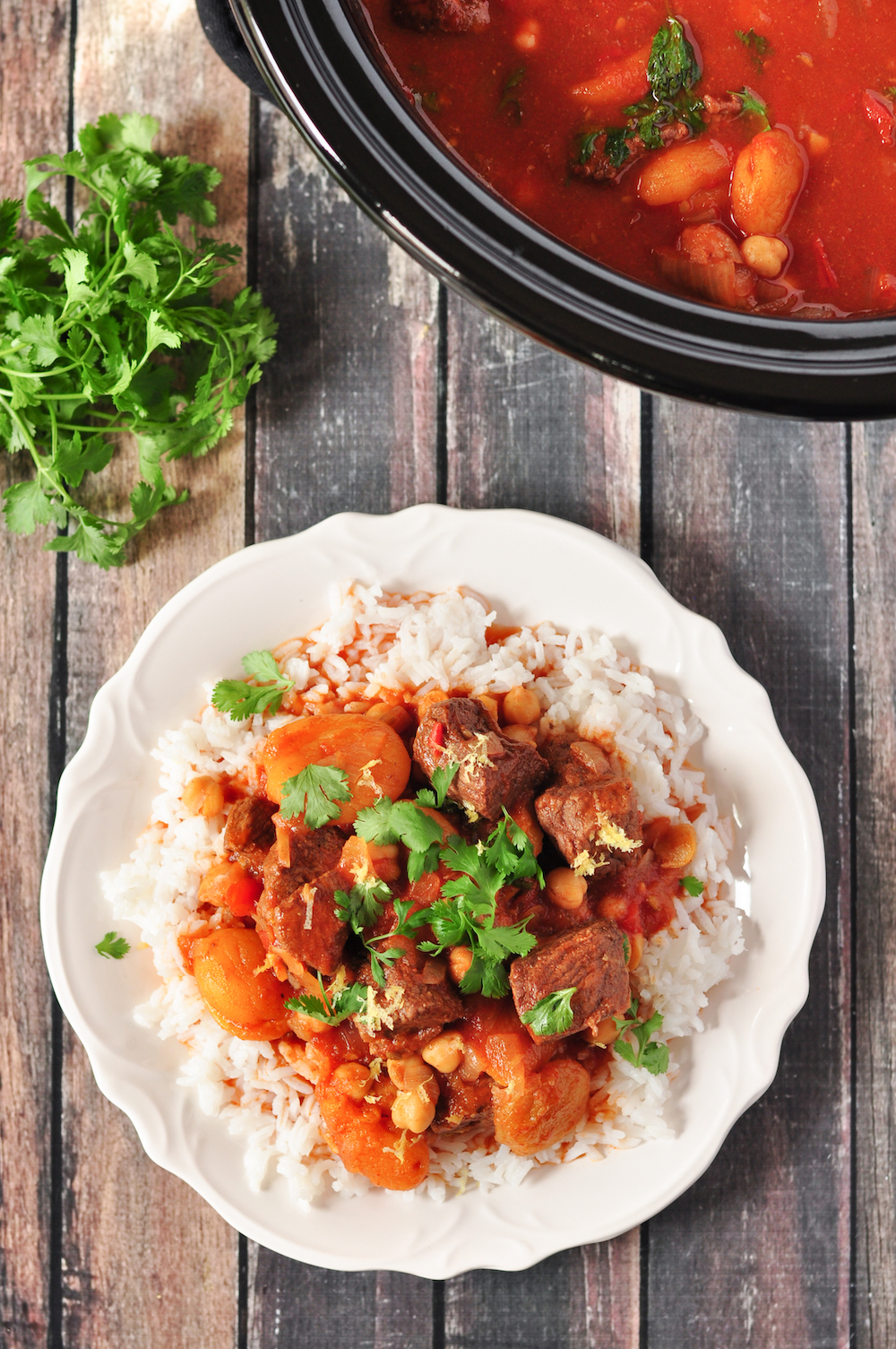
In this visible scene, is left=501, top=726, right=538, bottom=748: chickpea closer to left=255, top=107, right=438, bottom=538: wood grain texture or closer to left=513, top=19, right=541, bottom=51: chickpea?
left=255, top=107, right=438, bottom=538: wood grain texture

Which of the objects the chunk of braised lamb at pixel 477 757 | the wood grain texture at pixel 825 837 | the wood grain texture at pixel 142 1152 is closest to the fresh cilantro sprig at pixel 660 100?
the wood grain texture at pixel 825 837

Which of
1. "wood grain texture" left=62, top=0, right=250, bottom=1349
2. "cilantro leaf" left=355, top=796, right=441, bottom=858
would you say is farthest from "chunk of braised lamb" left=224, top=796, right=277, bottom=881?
"wood grain texture" left=62, top=0, right=250, bottom=1349

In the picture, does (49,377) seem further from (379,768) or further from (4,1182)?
(4,1182)

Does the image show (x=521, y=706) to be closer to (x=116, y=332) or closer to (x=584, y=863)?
(x=584, y=863)

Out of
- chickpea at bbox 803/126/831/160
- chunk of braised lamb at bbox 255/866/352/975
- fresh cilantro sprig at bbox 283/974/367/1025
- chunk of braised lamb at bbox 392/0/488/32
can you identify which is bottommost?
fresh cilantro sprig at bbox 283/974/367/1025

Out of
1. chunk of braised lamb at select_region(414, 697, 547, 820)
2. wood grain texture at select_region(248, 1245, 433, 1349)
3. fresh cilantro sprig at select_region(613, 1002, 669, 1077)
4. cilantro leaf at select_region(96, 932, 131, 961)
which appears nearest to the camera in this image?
chunk of braised lamb at select_region(414, 697, 547, 820)

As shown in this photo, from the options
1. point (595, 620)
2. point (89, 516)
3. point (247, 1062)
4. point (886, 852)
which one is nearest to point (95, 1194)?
point (247, 1062)

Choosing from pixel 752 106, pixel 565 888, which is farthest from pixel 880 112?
pixel 565 888
